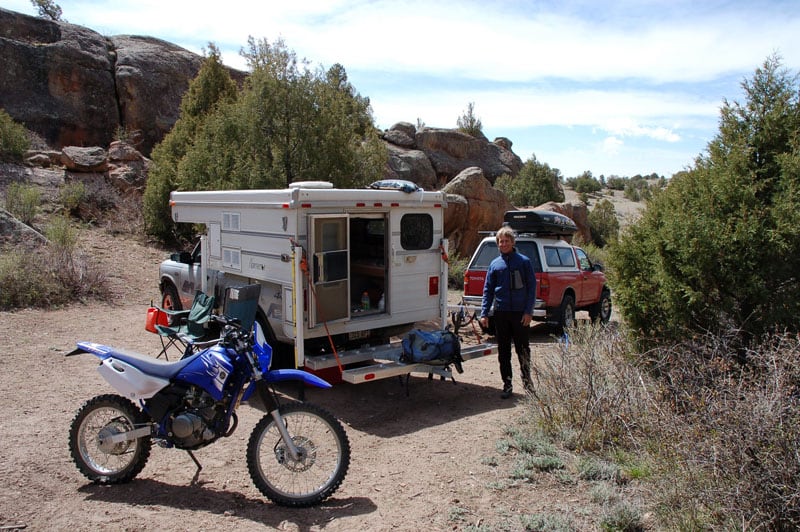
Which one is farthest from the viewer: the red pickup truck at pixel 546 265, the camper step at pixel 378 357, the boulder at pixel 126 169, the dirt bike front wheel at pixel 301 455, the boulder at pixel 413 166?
the boulder at pixel 413 166

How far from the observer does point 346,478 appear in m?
5.09

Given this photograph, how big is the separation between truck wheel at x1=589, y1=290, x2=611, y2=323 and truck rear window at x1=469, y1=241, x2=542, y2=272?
8.11 feet

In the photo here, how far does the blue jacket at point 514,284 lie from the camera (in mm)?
7160

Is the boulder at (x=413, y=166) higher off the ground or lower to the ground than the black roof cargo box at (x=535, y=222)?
higher

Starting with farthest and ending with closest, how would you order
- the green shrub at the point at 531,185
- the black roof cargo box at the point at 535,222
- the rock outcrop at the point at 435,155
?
the green shrub at the point at 531,185 < the rock outcrop at the point at 435,155 < the black roof cargo box at the point at 535,222

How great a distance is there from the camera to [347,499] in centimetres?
468

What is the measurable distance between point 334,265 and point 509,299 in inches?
78.8

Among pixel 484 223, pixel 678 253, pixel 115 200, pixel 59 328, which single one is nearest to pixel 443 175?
pixel 484 223

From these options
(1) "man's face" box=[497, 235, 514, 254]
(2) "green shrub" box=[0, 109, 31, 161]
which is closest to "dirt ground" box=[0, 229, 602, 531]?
(1) "man's face" box=[497, 235, 514, 254]

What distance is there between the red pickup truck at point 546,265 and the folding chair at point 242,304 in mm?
5424

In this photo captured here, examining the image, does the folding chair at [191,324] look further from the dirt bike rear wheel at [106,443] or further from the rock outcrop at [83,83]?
the rock outcrop at [83,83]

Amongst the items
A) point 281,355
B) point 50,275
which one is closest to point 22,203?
point 50,275

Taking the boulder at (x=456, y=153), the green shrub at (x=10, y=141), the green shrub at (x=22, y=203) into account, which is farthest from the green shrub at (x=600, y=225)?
the green shrub at (x=10, y=141)

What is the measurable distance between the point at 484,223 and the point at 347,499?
15.8 meters
